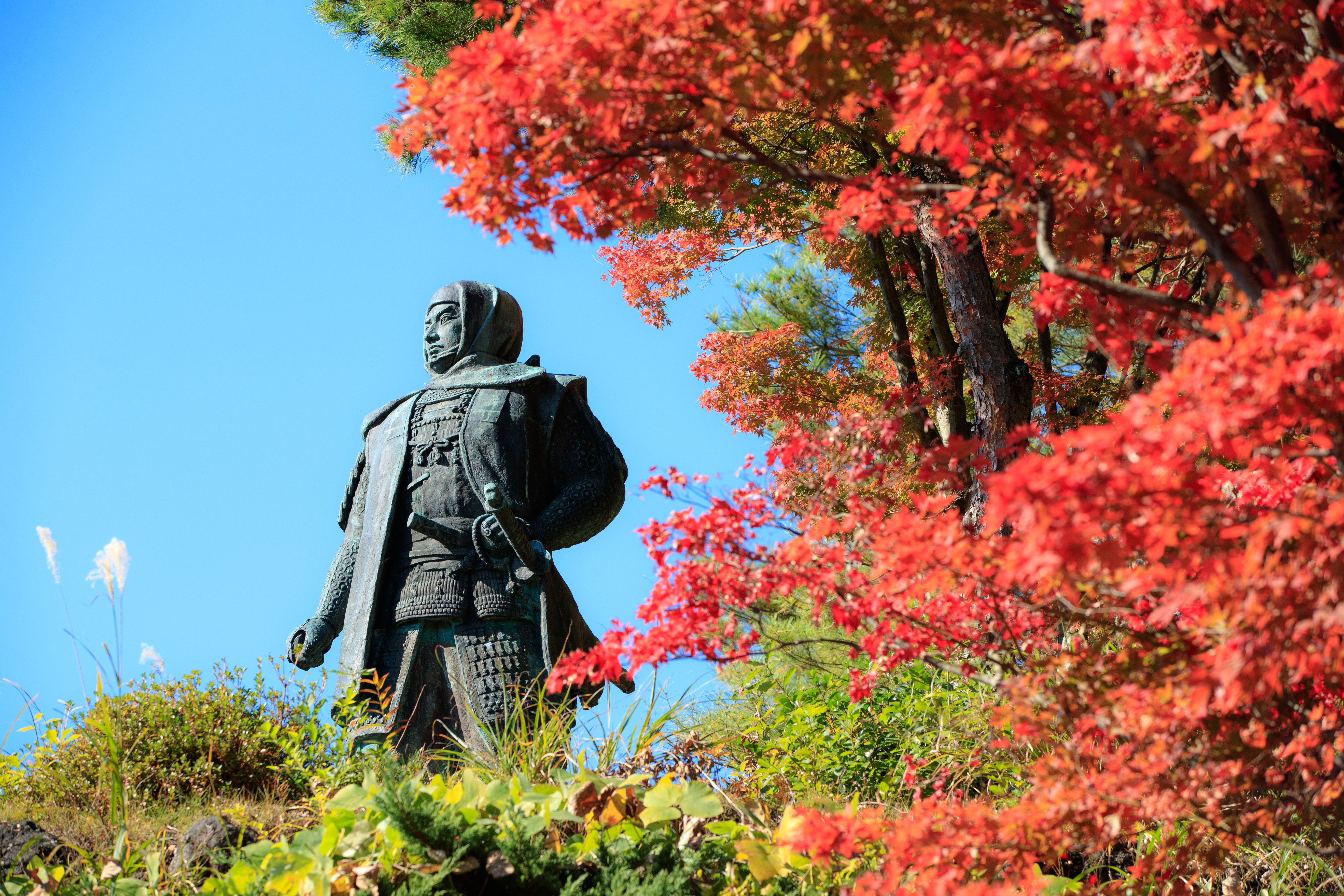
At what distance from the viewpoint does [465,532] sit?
507cm

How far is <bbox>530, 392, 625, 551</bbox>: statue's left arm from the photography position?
5246mm

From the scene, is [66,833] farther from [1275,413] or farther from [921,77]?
[1275,413]

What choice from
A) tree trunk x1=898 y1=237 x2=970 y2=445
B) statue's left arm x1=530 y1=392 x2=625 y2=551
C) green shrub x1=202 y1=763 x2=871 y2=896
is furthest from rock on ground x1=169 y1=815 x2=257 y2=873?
tree trunk x1=898 y1=237 x2=970 y2=445

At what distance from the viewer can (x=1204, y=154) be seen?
1884mm

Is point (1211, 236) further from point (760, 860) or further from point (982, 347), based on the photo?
point (982, 347)

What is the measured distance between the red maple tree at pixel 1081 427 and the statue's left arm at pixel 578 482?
90.6 inches

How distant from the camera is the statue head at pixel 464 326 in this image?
5746mm

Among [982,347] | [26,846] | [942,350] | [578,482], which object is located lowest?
[26,846]

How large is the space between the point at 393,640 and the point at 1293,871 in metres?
3.83

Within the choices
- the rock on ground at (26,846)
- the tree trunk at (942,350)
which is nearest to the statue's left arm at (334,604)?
the rock on ground at (26,846)

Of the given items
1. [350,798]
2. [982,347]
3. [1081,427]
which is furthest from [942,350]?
[350,798]

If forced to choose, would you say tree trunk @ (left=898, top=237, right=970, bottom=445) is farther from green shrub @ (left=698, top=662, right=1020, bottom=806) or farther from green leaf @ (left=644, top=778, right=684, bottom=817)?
green leaf @ (left=644, top=778, right=684, bottom=817)

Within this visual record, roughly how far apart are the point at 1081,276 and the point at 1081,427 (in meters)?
0.50

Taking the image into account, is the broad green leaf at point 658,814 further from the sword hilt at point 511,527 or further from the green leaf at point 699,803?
the sword hilt at point 511,527
